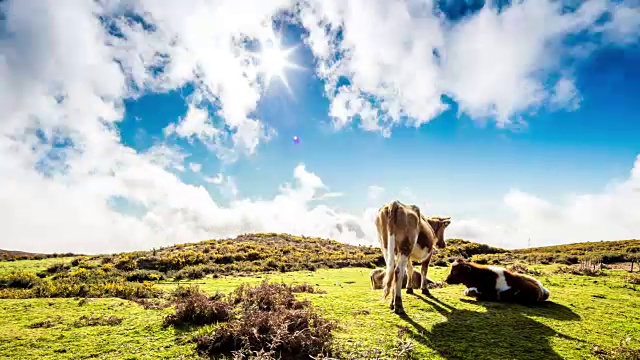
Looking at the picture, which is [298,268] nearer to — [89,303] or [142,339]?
[89,303]

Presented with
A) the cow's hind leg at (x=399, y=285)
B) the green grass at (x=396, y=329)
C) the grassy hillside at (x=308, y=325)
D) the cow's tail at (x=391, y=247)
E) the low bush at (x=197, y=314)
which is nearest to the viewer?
the grassy hillside at (x=308, y=325)

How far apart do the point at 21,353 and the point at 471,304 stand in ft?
35.6

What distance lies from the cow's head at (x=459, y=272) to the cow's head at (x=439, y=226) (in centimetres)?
106

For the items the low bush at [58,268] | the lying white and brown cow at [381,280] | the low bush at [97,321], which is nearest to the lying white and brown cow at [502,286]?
the lying white and brown cow at [381,280]

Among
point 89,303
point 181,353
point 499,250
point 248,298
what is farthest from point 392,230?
point 499,250

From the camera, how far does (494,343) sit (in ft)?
22.6

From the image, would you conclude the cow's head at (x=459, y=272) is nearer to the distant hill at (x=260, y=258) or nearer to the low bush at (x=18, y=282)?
the distant hill at (x=260, y=258)

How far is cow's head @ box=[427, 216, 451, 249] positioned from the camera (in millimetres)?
13984

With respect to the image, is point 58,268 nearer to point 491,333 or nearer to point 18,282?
point 18,282

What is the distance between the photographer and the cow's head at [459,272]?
41.6 ft

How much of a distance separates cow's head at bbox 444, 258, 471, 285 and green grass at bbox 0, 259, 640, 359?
1.49 meters

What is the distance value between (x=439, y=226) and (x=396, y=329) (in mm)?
7513

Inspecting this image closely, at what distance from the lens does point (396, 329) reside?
7.50 metres

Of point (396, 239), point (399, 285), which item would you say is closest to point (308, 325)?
point (399, 285)
